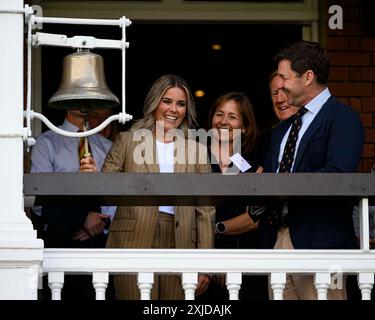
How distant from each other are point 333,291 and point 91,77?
1671mm

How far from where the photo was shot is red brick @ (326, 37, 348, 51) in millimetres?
11391

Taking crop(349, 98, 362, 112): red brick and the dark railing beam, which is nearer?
the dark railing beam

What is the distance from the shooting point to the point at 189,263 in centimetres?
761

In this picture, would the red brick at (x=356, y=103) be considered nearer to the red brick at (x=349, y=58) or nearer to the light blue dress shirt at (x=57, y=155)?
the red brick at (x=349, y=58)

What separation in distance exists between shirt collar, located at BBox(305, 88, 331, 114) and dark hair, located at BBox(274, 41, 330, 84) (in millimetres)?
103

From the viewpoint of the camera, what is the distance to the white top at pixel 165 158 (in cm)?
897

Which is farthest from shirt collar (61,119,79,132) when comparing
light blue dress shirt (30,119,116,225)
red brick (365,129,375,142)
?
red brick (365,129,375,142)

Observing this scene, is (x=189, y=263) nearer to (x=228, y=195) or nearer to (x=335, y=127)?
(x=228, y=195)

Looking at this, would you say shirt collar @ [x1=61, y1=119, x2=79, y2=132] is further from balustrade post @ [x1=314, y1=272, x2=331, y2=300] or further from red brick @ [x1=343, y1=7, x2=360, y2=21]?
balustrade post @ [x1=314, y1=272, x2=331, y2=300]

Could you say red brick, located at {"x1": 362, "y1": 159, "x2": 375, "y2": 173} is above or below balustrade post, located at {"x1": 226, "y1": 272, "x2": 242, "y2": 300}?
above

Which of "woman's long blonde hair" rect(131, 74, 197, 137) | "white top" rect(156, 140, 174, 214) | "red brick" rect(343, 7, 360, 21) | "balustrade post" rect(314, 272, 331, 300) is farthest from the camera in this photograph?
"red brick" rect(343, 7, 360, 21)

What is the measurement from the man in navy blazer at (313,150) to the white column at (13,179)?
142 centimetres

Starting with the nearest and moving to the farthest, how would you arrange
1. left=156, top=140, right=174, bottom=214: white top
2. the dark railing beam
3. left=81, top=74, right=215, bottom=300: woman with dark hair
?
the dark railing beam, left=81, top=74, right=215, bottom=300: woman with dark hair, left=156, top=140, right=174, bottom=214: white top
